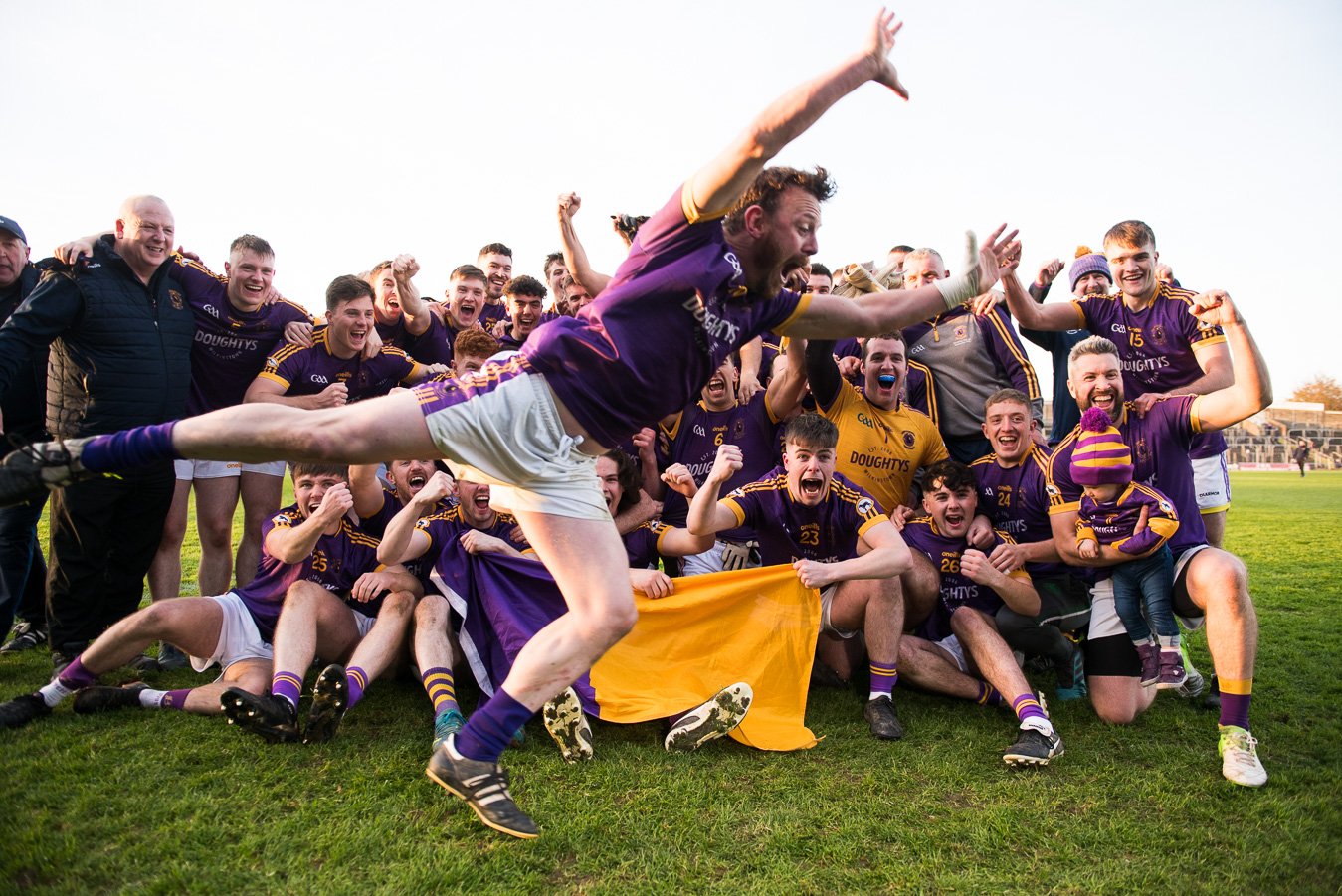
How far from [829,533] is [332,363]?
12.6 ft

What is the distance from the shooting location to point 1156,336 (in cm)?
575

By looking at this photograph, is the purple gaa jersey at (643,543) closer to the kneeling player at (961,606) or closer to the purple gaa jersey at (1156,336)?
the kneeling player at (961,606)

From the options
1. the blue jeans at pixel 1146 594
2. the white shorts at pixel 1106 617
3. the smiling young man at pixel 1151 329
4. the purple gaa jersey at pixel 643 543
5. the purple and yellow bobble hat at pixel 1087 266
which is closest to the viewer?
the blue jeans at pixel 1146 594

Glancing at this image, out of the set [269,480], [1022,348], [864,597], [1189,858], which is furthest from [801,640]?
[269,480]

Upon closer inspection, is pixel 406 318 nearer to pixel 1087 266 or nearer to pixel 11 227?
pixel 11 227

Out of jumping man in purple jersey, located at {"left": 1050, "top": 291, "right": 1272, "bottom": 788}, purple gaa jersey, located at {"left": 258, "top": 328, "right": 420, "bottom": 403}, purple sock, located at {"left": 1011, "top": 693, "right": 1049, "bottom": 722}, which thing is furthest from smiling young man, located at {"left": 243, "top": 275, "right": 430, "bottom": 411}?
jumping man in purple jersey, located at {"left": 1050, "top": 291, "right": 1272, "bottom": 788}

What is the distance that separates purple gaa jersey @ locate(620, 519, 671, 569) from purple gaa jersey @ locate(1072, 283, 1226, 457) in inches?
132

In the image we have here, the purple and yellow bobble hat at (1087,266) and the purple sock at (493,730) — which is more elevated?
the purple and yellow bobble hat at (1087,266)

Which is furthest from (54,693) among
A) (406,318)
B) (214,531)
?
(406,318)

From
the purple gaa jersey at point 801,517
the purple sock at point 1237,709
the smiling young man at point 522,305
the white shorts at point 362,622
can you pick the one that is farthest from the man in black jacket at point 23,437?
the purple sock at point 1237,709

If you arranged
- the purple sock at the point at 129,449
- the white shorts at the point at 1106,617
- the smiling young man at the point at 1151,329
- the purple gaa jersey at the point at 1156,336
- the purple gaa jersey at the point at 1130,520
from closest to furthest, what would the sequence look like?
the purple sock at the point at 129,449 < the purple gaa jersey at the point at 1130,520 < the white shorts at the point at 1106,617 < the smiling young man at the point at 1151,329 < the purple gaa jersey at the point at 1156,336

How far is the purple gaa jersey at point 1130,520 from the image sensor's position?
185 inches

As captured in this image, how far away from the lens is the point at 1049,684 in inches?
222

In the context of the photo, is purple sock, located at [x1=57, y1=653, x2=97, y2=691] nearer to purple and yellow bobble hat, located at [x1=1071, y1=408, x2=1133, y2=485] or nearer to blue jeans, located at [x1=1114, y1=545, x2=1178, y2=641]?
purple and yellow bobble hat, located at [x1=1071, y1=408, x2=1133, y2=485]
